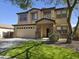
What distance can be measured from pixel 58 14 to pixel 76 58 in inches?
888

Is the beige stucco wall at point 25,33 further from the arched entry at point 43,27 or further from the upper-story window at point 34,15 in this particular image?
the upper-story window at point 34,15

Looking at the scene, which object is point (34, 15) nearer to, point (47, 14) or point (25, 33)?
point (47, 14)

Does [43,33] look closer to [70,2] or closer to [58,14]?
[58,14]

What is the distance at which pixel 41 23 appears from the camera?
3612cm

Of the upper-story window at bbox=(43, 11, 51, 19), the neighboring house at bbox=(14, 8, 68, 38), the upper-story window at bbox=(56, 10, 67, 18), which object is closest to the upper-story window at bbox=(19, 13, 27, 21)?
the neighboring house at bbox=(14, 8, 68, 38)

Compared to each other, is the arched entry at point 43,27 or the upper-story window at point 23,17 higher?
the upper-story window at point 23,17

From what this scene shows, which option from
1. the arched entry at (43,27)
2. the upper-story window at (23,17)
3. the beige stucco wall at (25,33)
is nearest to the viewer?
the arched entry at (43,27)

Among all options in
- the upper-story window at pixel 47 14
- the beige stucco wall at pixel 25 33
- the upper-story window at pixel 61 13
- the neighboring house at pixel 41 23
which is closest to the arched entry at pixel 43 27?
the neighboring house at pixel 41 23

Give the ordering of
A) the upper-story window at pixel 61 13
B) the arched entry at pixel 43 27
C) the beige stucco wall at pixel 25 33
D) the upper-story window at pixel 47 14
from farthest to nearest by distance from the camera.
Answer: the beige stucco wall at pixel 25 33, the upper-story window at pixel 47 14, the upper-story window at pixel 61 13, the arched entry at pixel 43 27

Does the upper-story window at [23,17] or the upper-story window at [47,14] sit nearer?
the upper-story window at [47,14]

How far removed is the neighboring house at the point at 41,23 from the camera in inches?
1399

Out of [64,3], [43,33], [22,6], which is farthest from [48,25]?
[22,6]

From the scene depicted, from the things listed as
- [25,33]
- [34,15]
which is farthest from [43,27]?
[25,33]

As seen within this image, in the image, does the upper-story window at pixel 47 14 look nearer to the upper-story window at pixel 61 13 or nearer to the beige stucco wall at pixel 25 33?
the upper-story window at pixel 61 13
